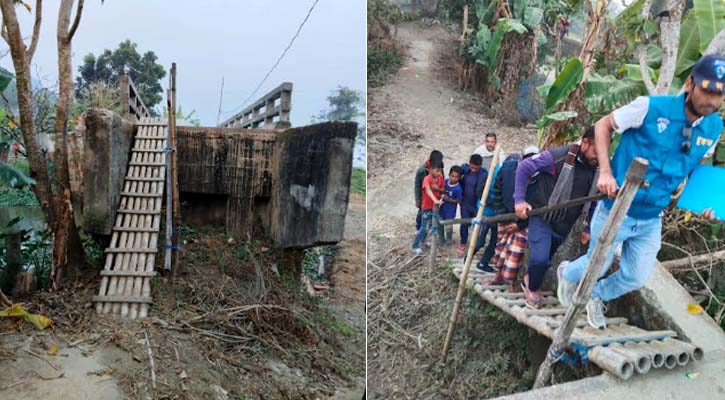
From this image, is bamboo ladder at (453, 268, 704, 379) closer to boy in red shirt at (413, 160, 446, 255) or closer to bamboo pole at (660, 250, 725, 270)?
boy in red shirt at (413, 160, 446, 255)

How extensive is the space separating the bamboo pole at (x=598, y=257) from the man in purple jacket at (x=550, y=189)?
1.37 feet

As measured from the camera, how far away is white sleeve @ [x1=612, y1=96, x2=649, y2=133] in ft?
6.62

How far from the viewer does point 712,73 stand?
1859 mm

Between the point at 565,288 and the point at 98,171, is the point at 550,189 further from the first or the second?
the point at 98,171

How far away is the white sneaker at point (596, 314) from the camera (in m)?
2.53

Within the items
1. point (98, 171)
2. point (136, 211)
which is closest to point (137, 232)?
point (136, 211)

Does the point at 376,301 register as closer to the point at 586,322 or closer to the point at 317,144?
the point at 586,322

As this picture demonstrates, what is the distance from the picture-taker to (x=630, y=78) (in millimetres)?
2969

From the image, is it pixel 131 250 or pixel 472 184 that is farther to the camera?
pixel 131 250

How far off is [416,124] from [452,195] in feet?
1.68

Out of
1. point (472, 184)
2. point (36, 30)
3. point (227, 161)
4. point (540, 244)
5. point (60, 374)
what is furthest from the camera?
point (227, 161)

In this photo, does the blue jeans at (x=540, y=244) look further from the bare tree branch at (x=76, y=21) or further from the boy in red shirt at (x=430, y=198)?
the bare tree branch at (x=76, y=21)

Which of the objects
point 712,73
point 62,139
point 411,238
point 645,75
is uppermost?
point 645,75

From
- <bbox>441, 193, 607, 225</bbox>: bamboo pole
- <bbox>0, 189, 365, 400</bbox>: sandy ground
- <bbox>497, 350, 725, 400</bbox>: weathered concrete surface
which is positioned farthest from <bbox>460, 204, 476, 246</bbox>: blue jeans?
<bbox>0, 189, 365, 400</bbox>: sandy ground
